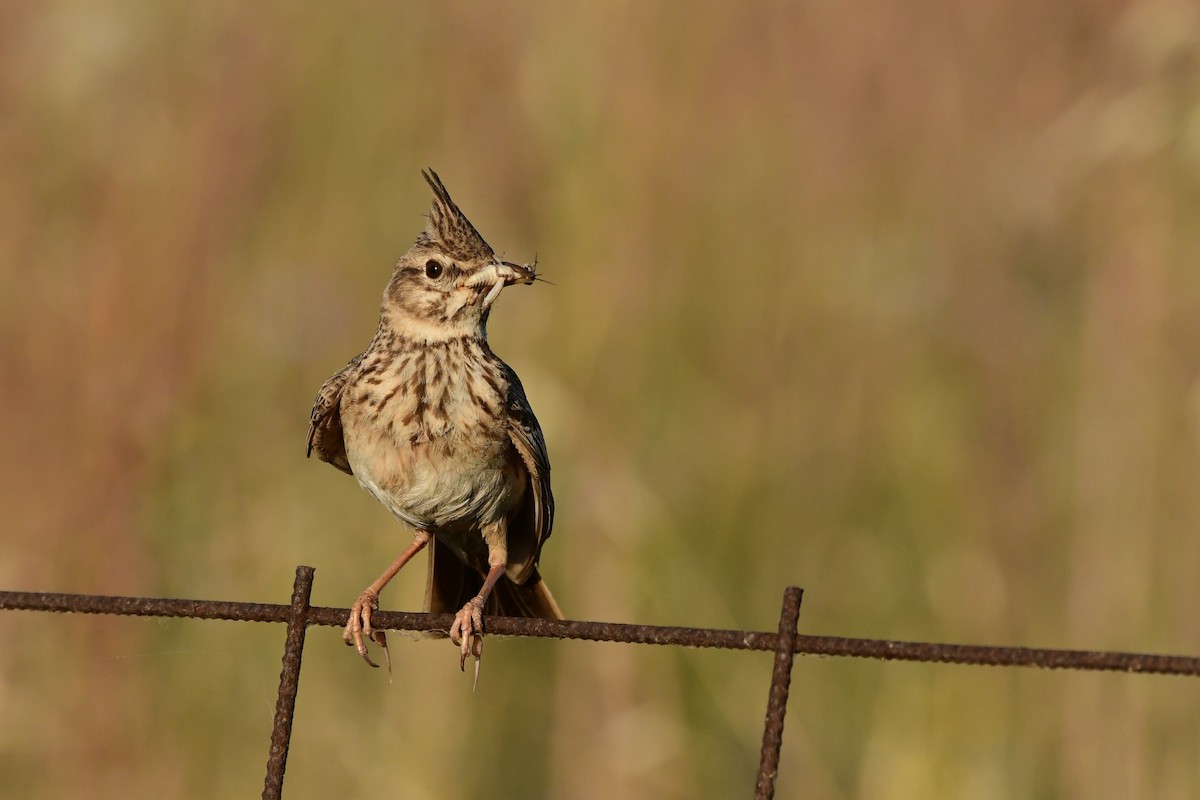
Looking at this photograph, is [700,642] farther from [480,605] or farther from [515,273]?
[515,273]

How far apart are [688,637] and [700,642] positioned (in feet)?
0.05

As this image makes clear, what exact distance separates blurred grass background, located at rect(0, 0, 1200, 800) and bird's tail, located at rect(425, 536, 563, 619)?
0.29 metres

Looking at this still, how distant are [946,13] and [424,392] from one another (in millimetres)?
2287

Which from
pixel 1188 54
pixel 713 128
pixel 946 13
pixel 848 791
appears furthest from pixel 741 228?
pixel 848 791

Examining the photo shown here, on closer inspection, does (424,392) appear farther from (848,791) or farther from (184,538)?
(848,791)

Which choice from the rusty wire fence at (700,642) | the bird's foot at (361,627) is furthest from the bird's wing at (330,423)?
the rusty wire fence at (700,642)

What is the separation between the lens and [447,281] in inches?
150

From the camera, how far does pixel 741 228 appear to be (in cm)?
506

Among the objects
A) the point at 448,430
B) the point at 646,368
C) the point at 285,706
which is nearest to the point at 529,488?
the point at 448,430

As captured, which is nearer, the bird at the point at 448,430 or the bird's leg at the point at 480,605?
the bird's leg at the point at 480,605

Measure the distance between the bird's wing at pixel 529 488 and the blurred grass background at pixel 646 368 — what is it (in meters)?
0.51

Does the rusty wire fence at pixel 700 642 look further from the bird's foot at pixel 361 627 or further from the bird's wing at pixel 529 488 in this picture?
the bird's wing at pixel 529 488

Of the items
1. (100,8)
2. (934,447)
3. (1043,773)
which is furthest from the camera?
(100,8)

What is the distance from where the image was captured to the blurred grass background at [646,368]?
432 cm
